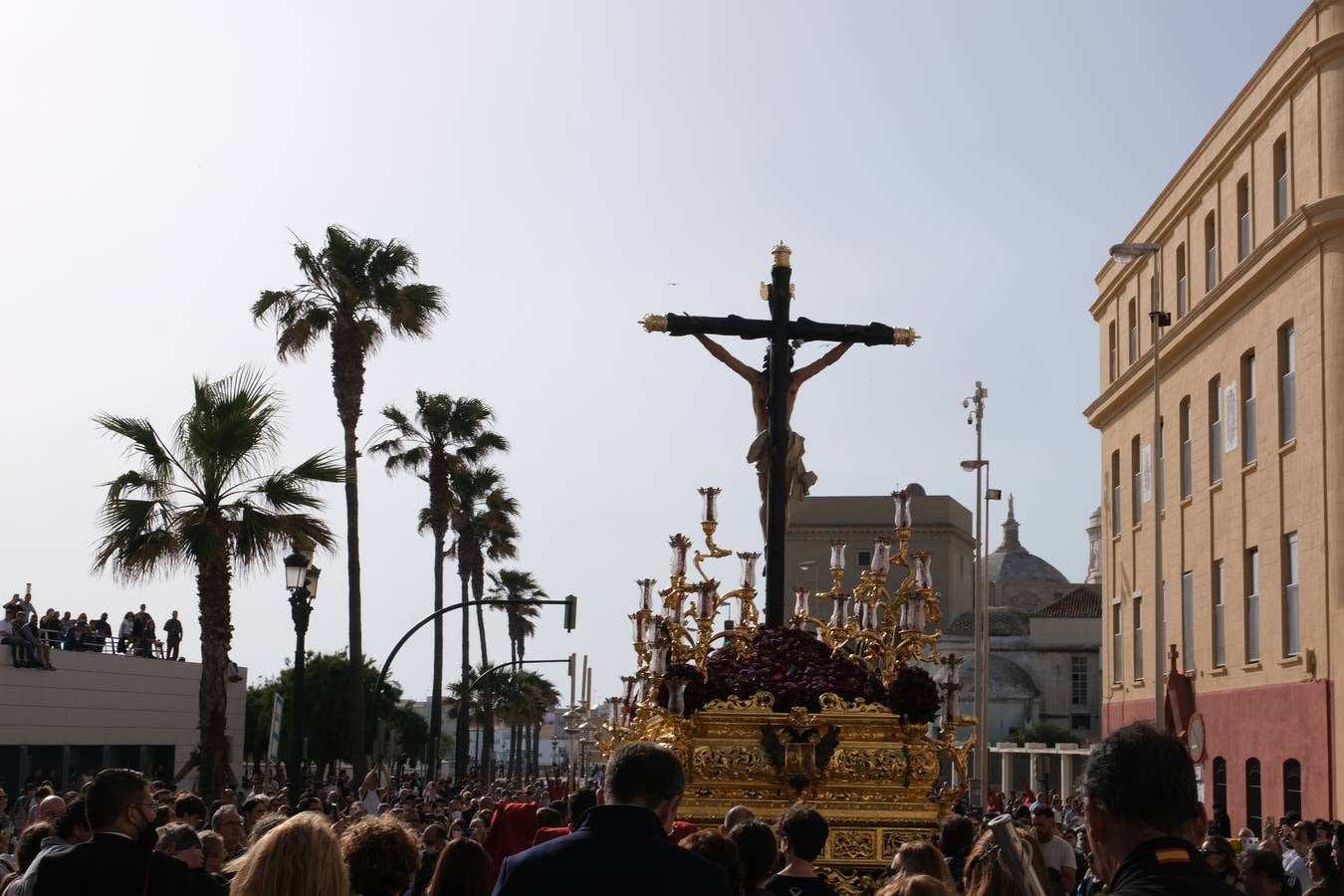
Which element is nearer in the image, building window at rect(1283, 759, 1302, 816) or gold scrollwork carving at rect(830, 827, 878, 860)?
gold scrollwork carving at rect(830, 827, 878, 860)

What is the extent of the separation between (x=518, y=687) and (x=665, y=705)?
2786 inches

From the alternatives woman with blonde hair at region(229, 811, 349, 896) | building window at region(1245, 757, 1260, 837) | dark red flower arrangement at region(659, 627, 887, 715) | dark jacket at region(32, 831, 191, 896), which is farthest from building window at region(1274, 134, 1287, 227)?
woman with blonde hair at region(229, 811, 349, 896)

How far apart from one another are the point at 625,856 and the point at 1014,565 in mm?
99149

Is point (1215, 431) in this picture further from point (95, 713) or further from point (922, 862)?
point (922, 862)

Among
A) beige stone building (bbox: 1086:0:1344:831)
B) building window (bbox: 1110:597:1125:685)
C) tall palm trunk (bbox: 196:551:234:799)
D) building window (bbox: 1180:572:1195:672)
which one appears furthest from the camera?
building window (bbox: 1110:597:1125:685)

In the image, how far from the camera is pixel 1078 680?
243 feet

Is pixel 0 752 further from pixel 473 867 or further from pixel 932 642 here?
pixel 473 867

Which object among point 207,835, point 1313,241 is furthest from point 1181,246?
point 207,835

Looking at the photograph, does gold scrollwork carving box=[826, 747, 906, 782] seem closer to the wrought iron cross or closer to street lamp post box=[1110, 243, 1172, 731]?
the wrought iron cross

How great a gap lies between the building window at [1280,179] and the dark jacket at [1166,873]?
26.6 m

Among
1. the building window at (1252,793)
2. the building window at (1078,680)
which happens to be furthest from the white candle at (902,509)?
the building window at (1078,680)

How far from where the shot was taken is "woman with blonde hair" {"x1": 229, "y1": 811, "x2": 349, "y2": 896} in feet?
15.9

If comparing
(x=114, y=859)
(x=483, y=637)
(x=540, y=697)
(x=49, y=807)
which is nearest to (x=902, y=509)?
(x=49, y=807)

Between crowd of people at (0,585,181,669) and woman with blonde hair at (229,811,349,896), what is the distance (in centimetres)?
3020
